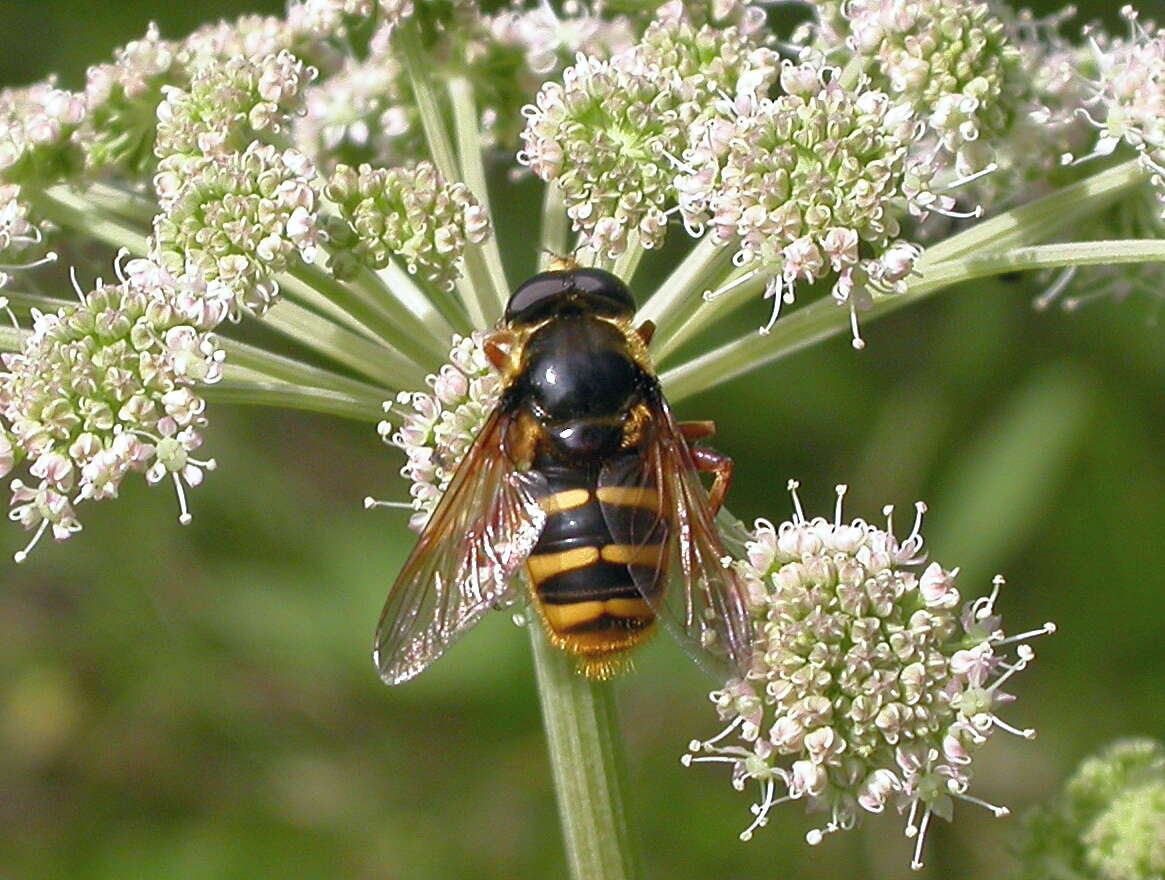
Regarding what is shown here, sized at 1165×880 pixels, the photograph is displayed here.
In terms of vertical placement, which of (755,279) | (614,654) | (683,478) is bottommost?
(614,654)

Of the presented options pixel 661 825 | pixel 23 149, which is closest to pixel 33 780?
pixel 661 825

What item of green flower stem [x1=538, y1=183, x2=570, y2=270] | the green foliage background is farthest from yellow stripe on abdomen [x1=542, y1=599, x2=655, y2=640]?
the green foliage background

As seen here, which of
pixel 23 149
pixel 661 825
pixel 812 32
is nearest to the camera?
pixel 23 149

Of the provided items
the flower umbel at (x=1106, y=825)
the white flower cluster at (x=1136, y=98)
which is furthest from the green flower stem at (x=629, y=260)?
the flower umbel at (x=1106, y=825)

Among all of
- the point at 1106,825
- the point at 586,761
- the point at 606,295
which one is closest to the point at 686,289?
the point at 606,295

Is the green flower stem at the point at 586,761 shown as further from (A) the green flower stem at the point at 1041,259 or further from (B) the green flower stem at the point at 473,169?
(A) the green flower stem at the point at 1041,259

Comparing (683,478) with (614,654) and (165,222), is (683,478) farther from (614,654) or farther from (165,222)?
(165,222)
